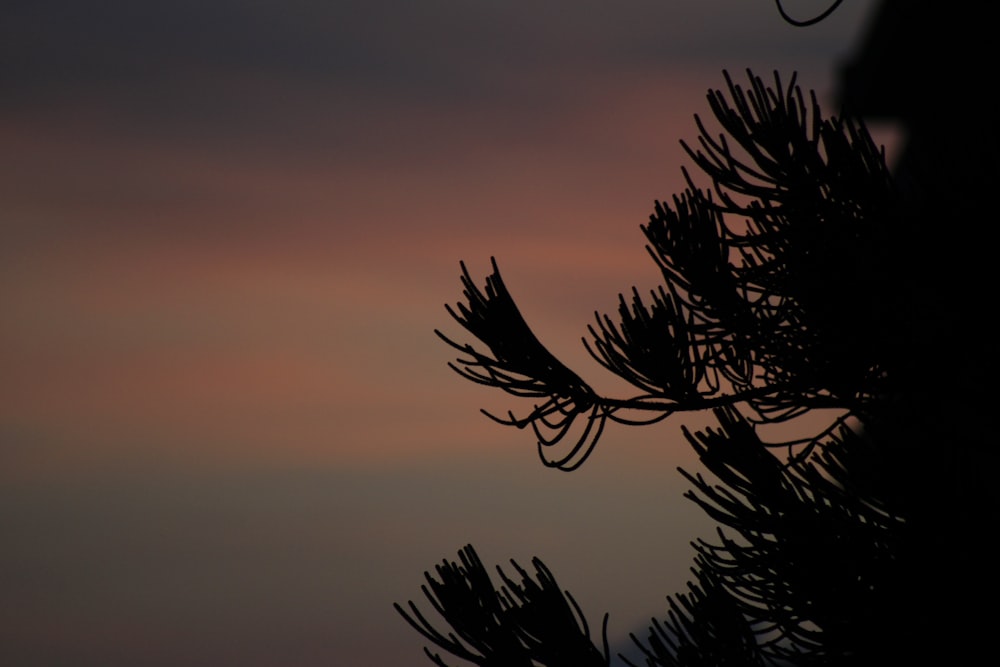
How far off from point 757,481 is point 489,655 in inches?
35.0

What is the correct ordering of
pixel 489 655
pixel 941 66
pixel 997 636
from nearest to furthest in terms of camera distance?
pixel 997 636
pixel 489 655
pixel 941 66

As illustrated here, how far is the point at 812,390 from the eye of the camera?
8.72 ft

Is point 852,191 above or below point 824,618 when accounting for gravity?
above

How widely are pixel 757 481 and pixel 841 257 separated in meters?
0.61

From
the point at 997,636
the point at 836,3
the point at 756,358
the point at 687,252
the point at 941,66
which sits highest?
the point at 941,66

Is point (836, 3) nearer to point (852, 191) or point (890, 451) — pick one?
point (852, 191)

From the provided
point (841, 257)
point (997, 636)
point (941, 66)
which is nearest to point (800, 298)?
point (841, 257)

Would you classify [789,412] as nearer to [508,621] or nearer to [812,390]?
[812,390]

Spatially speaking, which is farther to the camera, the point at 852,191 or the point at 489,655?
the point at 489,655

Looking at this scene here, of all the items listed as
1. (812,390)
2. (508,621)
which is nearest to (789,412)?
(812,390)

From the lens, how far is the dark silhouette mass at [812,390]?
2191 mm

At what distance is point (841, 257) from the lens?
2.27m

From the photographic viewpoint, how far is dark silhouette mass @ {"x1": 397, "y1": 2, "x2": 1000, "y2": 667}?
219 centimetres

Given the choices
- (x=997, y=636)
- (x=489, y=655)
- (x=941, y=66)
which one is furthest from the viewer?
(x=941, y=66)
